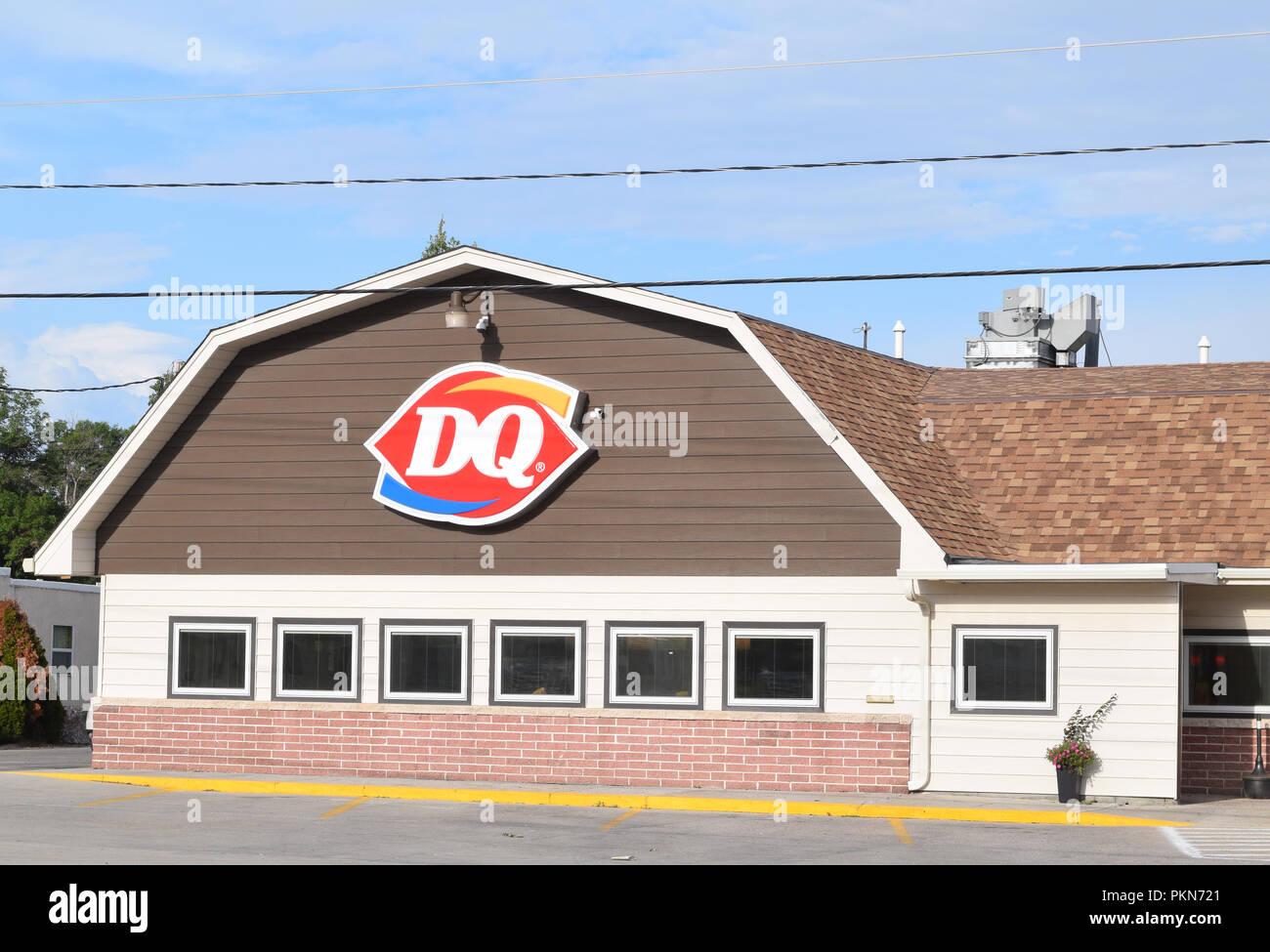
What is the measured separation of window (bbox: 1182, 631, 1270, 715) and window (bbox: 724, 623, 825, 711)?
4912mm

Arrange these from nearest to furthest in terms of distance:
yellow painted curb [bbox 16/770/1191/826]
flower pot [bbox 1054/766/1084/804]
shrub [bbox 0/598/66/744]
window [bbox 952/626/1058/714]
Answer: yellow painted curb [bbox 16/770/1191/826]
flower pot [bbox 1054/766/1084/804]
window [bbox 952/626/1058/714]
shrub [bbox 0/598/66/744]

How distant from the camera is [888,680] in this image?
19297 millimetres

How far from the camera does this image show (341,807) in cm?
1811

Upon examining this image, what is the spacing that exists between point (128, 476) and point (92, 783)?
4.18m

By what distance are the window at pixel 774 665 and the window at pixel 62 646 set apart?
1992 cm

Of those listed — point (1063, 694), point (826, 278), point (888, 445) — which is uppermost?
point (826, 278)

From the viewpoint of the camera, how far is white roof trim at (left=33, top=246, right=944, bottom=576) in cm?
1948

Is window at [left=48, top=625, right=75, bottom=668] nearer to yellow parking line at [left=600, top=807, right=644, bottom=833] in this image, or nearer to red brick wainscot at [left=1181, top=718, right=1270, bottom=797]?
yellow parking line at [left=600, top=807, right=644, bottom=833]

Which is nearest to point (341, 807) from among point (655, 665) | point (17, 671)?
point (655, 665)

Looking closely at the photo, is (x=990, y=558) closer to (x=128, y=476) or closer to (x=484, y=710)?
(x=484, y=710)

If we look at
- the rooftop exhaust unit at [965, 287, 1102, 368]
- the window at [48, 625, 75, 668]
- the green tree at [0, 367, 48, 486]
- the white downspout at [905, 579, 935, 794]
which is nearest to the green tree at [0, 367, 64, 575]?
the green tree at [0, 367, 48, 486]

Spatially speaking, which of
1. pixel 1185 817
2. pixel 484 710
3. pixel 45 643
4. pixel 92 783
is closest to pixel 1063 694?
pixel 1185 817

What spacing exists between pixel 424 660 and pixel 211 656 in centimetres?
312

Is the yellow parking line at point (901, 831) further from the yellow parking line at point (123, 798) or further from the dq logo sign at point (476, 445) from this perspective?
the yellow parking line at point (123, 798)
